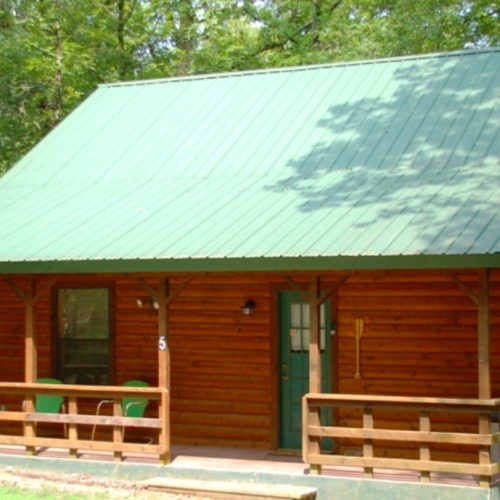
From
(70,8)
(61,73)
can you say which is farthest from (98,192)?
(70,8)

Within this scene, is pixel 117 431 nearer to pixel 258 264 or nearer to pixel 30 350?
pixel 30 350

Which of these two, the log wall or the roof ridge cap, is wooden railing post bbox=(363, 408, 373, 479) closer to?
the log wall

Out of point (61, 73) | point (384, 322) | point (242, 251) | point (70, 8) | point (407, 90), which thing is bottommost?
point (384, 322)

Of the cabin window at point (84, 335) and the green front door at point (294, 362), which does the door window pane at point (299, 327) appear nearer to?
the green front door at point (294, 362)

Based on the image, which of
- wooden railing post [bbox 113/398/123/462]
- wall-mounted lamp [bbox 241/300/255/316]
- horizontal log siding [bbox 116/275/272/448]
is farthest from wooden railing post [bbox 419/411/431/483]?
wooden railing post [bbox 113/398/123/462]

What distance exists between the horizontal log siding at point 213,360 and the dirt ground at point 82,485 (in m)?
2.07

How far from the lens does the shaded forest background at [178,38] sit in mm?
25594

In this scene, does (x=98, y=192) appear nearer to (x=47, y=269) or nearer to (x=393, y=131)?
(x=47, y=269)

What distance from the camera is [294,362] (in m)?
12.6

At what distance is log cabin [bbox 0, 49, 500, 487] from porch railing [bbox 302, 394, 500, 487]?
0.02m

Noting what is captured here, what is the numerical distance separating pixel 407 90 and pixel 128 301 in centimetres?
508

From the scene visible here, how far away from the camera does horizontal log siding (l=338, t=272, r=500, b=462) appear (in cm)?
1146

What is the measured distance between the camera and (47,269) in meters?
11.3

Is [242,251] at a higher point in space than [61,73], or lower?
lower
